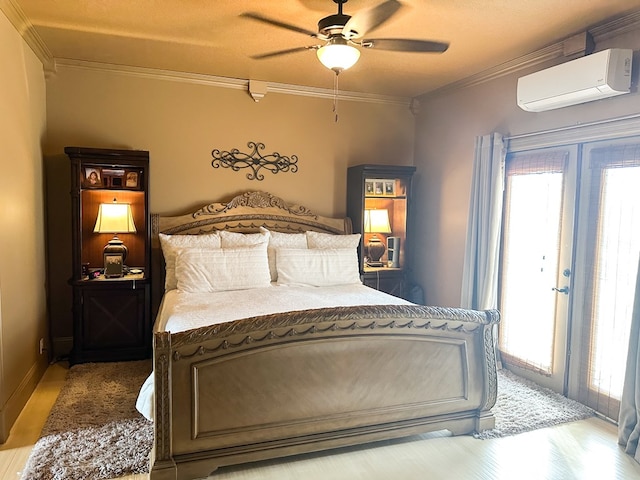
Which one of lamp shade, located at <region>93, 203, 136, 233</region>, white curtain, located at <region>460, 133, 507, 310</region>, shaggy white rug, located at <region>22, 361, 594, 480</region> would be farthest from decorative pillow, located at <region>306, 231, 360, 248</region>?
shaggy white rug, located at <region>22, 361, 594, 480</region>

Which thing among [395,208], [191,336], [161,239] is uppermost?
[395,208]

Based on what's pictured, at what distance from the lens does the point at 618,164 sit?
123 inches

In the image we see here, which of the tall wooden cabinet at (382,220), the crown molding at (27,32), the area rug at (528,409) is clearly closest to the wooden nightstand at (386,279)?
the tall wooden cabinet at (382,220)

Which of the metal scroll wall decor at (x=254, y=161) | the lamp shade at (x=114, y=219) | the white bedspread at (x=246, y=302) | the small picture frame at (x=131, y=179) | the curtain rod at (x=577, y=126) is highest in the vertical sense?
the curtain rod at (x=577, y=126)

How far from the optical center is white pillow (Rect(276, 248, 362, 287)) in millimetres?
4211

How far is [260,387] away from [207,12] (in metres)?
2.30

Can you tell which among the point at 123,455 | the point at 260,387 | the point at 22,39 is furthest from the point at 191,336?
the point at 22,39

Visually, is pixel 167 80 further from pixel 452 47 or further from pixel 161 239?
pixel 452 47

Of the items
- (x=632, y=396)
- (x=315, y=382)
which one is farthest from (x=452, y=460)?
(x=632, y=396)

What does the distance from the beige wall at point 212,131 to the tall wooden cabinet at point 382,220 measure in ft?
0.92

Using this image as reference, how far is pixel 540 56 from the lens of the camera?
3.62 metres

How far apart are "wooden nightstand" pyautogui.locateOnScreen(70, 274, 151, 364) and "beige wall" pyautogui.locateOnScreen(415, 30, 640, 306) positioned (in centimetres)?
285

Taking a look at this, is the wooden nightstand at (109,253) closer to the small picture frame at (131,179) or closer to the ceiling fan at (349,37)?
the small picture frame at (131,179)

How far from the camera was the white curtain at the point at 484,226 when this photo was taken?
3.95m
